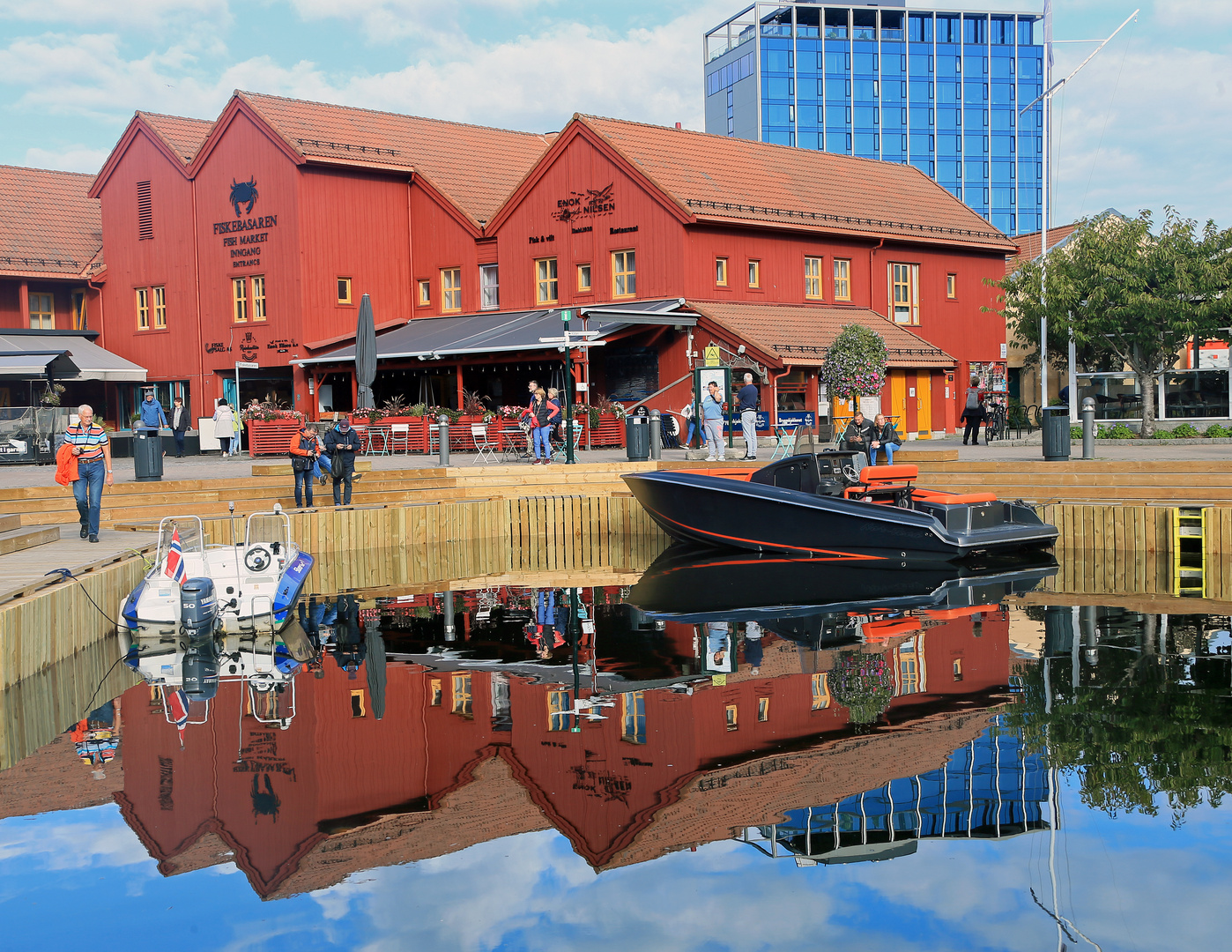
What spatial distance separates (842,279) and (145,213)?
2101cm

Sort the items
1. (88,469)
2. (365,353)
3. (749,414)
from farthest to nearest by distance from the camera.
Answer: (365,353) < (749,414) < (88,469)

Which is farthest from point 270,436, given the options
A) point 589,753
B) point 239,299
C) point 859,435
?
point 589,753

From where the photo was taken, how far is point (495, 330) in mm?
31266

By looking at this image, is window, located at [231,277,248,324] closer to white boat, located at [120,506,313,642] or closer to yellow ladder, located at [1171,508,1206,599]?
white boat, located at [120,506,313,642]

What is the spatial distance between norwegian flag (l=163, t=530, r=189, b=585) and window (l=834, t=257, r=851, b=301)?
24.5m

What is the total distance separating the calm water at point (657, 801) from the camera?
5.82m

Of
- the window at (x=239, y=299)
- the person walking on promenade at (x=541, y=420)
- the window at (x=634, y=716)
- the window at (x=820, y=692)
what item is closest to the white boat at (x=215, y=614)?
the window at (x=634, y=716)

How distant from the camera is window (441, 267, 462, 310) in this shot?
1417 inches

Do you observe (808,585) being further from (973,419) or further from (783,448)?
(973,419)

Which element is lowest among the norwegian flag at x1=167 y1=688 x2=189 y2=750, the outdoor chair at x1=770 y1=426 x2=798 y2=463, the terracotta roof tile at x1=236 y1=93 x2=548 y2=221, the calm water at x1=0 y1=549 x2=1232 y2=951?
the calm water at x1=0 y1=549 x2=1232 y2=951

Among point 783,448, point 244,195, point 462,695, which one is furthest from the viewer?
point 244,195

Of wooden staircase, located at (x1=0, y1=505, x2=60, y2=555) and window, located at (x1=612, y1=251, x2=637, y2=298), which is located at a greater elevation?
window, located at (x1=612, y1=251, x2=637, y2=298)

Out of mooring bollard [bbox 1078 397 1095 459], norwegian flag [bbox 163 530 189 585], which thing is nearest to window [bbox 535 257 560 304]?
mooring bollard [bbox 1078 397 1095 459]

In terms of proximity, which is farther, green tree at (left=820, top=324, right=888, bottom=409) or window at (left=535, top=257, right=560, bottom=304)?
window at (left=535, top=257, right=560, bottom=304)
